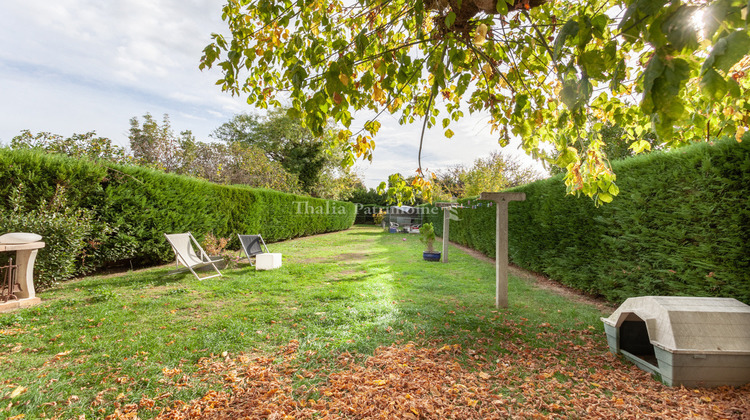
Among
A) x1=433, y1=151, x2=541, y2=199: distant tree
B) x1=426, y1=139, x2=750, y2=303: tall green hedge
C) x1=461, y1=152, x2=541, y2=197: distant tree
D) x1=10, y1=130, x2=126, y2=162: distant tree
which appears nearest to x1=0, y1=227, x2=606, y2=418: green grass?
x1=426, y1=139, x2=750, y2=303: tall green hedge

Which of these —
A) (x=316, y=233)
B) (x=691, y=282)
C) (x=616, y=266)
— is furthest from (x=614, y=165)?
(x=316, y=233)

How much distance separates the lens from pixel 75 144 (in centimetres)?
991

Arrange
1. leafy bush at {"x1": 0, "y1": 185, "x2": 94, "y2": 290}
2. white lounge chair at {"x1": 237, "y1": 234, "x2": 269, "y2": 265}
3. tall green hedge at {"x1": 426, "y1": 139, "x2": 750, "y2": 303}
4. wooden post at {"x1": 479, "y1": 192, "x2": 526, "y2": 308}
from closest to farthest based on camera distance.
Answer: tall green hedge at {"x1": 426, "y1": 139, "x2": 750, "y2": 303} < wooden post at {"x1": 479, "y1": 192, "x2": 526, "y2": 308} < leafy bush at {"x1": 0, "y1": 185, "x2": 94, "y2": 290} < white lounge chair at {"x1": 237, "y1": 234, "x2": 269, "y2": 265}

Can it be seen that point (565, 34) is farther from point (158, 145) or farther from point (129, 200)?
point (158, 145)

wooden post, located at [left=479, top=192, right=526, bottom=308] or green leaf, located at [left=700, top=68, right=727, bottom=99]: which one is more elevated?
green leaf, located at [left=700, top=68, right=727, bottom=99]

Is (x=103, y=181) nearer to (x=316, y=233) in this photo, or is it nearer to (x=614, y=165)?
(x=614, y=165)

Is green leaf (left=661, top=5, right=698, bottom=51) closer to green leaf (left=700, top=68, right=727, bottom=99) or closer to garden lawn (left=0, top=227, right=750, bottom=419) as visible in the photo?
green leaf (left=700, top=68, right=727, bottom=99)

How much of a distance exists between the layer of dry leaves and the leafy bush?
426 centimetres

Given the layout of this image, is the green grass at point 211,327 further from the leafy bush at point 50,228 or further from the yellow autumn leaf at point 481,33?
the yellow autumn leaf at point 481,33

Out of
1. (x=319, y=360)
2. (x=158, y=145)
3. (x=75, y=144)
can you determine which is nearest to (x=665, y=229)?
(x=319, y=360)

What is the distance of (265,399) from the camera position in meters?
2.13

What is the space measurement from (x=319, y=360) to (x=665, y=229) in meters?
4.39

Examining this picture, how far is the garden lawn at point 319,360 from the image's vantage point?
206 cm

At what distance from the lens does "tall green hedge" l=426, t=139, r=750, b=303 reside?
3.11 metres
